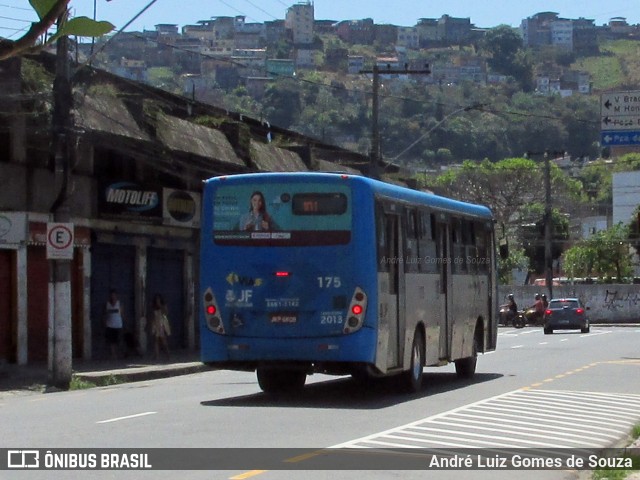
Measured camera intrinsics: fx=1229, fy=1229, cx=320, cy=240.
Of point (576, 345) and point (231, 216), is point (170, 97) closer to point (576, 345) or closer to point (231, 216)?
point (576, 345)

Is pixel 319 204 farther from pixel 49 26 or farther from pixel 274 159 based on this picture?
pixel 274 159

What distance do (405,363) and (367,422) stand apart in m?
4.03

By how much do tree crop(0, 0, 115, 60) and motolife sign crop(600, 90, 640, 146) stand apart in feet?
55.5

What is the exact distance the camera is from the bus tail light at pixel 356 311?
1650cm

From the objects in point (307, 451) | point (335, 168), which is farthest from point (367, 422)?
point (335, 168)

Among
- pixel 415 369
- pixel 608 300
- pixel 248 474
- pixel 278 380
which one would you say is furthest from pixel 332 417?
pixel 608 300

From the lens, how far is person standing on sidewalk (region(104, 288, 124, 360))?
28.0 meters

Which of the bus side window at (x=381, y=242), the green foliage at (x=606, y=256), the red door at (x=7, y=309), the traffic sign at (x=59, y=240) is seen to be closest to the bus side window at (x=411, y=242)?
the bus side window at (x=381, y=242)

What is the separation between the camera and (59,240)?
2145cm

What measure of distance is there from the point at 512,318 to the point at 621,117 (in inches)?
1615

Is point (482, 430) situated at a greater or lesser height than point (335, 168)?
lesser

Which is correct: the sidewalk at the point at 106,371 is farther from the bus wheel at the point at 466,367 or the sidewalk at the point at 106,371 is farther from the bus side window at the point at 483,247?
the bus side window at the point at 483,247

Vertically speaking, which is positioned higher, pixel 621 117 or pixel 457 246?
pixel 621 117

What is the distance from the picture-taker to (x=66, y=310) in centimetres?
2172
